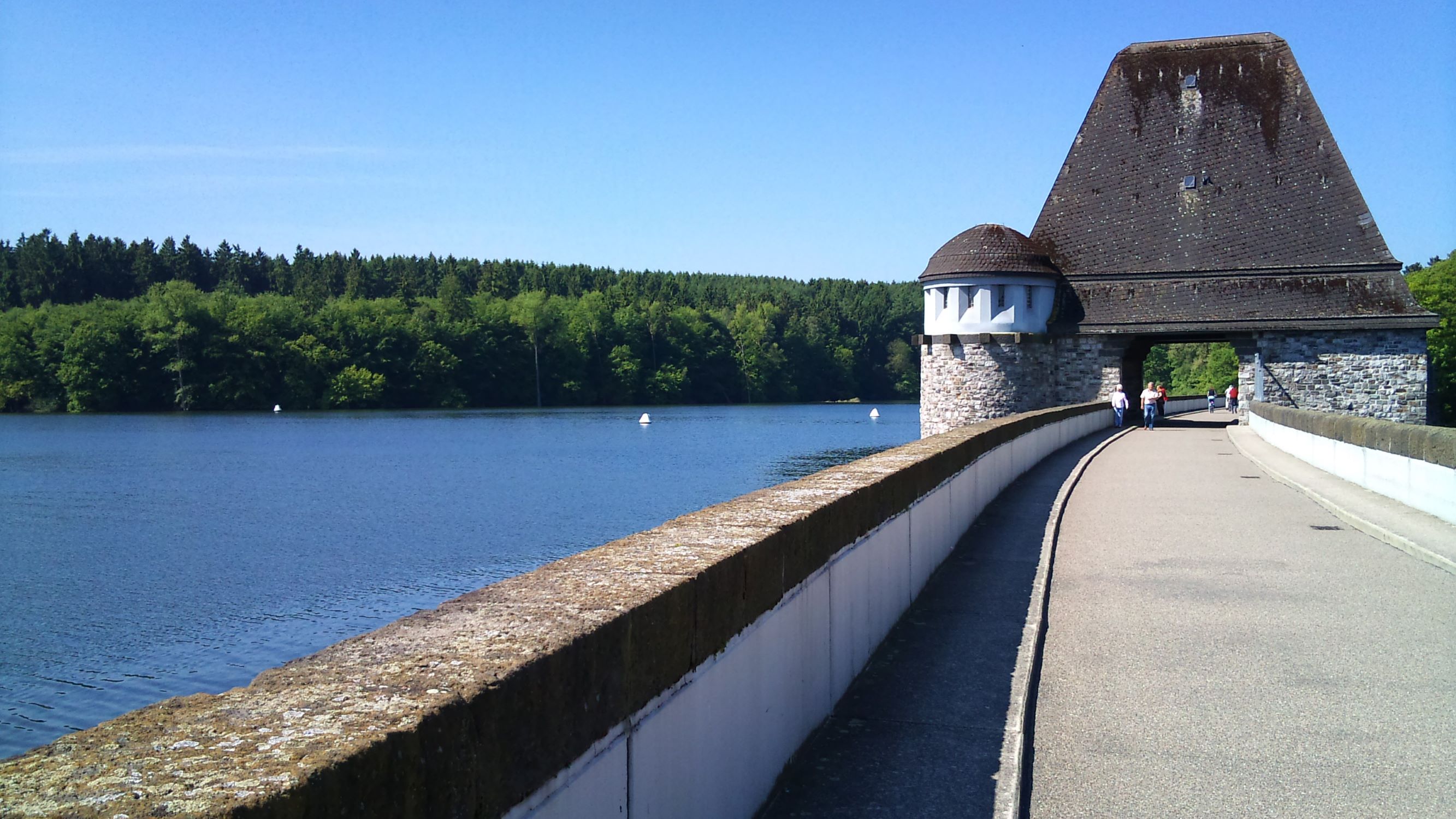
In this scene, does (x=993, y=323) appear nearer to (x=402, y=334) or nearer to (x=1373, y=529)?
(x=1373, y=529)

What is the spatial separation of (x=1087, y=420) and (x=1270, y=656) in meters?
27.5

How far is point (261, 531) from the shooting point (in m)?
30.0

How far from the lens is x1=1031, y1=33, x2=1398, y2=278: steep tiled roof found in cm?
4588

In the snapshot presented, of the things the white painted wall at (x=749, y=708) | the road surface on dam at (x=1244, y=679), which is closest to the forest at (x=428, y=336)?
the road surface on dam at (x=1244, y=679)

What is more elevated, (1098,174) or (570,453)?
(1098,174)

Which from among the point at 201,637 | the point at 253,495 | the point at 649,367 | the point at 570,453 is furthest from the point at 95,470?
the point at 649,367

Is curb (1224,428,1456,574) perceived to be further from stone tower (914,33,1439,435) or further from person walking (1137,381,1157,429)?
stone tower (914,33,1439,435)

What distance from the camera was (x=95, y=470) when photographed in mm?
45438

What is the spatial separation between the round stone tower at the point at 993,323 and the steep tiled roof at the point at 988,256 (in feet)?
0.12

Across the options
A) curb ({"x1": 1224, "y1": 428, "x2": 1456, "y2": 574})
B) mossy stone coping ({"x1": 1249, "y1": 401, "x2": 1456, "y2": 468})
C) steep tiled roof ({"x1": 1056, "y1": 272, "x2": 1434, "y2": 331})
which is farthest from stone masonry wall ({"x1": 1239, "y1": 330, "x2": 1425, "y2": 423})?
curb ({"x1": 1224, "y1": 428, "x2": 1456, "y2": 574})

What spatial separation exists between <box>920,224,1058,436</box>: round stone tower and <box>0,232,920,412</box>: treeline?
78725 millimetres

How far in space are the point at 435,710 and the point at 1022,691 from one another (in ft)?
14.0

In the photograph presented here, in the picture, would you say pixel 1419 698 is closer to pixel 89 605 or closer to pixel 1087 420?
pixel 89 605

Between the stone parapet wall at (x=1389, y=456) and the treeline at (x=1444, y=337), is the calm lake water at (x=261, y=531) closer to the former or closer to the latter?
the stone parapet wall at (x=1389, y=456)
